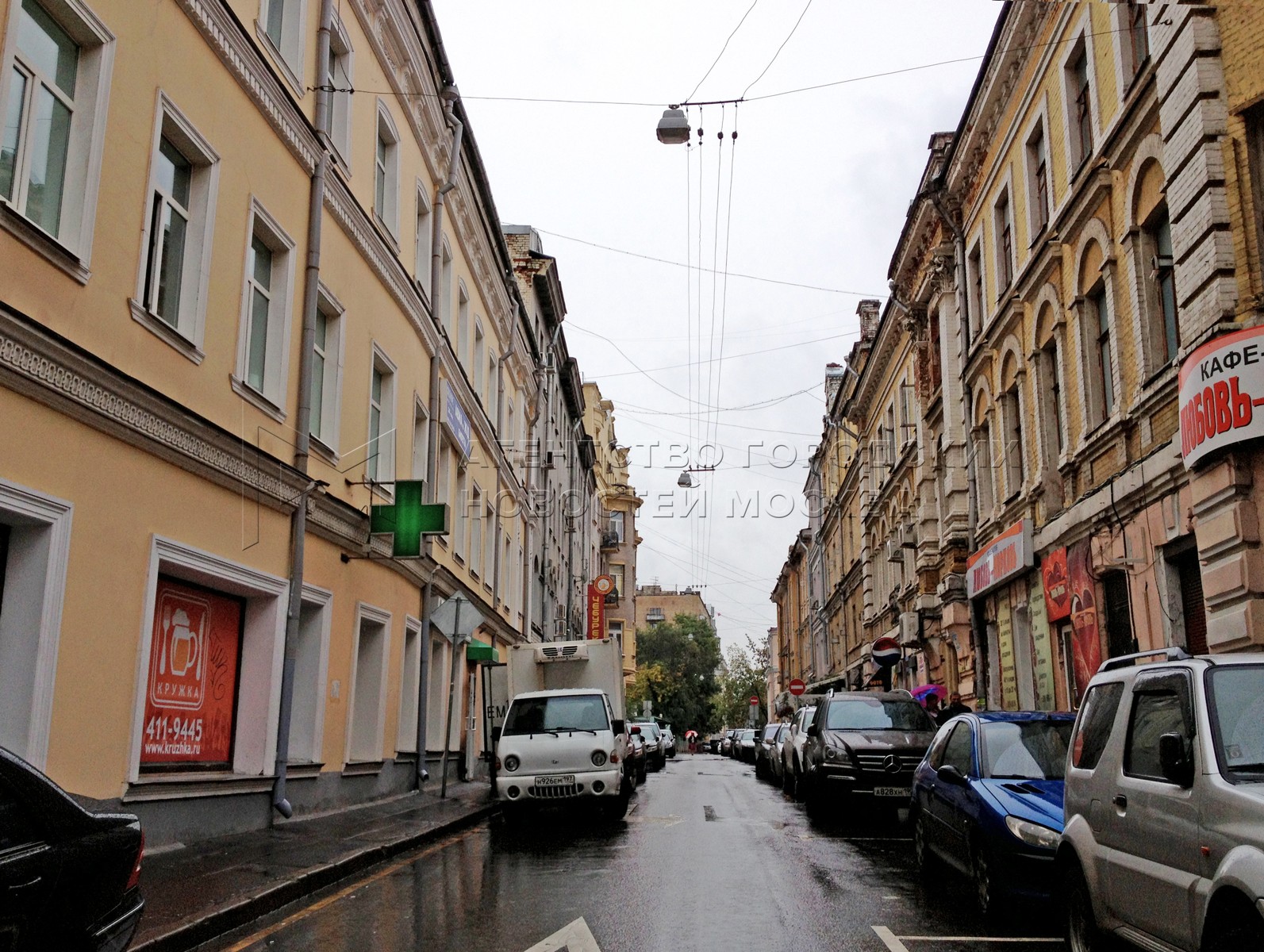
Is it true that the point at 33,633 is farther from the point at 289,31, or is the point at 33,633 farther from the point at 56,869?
the point at 289,31

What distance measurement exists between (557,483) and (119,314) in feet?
128

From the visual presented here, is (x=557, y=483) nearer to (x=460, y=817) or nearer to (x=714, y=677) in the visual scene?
(x=460, y=817)

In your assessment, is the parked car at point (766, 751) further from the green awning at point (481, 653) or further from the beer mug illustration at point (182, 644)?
the beer mug illustration at point (182, 644)

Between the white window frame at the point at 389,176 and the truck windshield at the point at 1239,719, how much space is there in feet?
51.3

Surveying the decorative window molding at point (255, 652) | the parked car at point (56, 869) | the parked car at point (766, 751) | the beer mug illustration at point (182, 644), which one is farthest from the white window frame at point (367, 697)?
the parked car at point (766, 751)

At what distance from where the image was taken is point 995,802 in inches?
336

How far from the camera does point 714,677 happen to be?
98312 millimetres

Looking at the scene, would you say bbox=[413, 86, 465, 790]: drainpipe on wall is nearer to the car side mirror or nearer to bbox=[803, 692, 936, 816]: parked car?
bbox=[803, 692, 936, 816]: parked car

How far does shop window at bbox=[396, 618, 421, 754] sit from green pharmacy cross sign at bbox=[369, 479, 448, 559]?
3.68 m

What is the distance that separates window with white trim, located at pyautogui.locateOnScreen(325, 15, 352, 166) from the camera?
16.1 meters

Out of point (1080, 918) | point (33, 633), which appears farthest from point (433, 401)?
point (1080, 918)

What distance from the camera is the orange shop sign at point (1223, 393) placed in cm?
1148

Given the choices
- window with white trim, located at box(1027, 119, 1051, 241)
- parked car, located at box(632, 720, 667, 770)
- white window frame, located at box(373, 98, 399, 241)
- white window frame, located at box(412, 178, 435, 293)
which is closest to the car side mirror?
white window frame, located at box(373, 98, 399, 241)

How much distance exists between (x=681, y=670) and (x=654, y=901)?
Answer: 281ft
